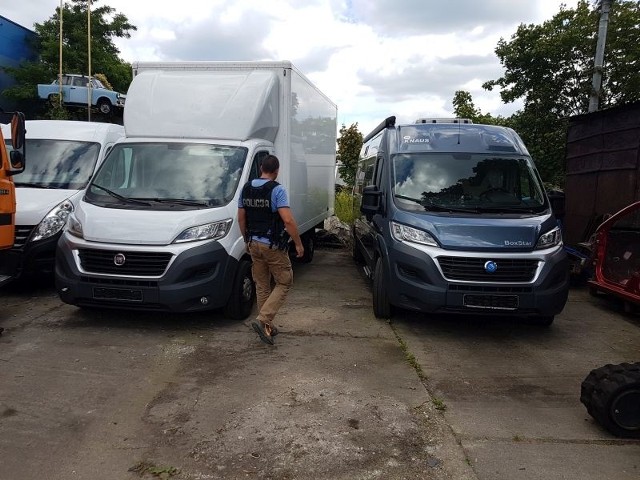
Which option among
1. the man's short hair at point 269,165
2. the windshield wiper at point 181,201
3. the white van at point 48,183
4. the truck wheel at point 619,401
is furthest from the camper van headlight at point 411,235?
the white van at point 48,183

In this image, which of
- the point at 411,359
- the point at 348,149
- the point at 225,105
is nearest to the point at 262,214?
the point at 411,359

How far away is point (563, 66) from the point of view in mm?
15922

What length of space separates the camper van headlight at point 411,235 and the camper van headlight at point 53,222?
14.2ft

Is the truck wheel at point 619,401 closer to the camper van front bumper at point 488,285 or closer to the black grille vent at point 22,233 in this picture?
the camper van front bumper at point 488,285

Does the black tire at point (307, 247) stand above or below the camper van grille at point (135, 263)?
below

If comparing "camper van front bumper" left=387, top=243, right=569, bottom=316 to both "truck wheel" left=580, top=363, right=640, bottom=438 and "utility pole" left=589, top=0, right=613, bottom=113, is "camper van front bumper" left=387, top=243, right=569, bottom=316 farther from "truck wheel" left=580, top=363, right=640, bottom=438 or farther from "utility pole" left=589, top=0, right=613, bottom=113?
"utility pole" left=589, top=0, right=613, bottom=113

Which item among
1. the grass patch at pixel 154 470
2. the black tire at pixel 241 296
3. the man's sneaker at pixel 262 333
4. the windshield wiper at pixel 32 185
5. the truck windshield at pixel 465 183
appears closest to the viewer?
the grass patch at pixel 154 470

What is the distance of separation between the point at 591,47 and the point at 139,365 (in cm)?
1618

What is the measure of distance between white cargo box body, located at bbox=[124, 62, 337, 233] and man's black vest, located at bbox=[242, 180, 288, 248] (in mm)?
1215

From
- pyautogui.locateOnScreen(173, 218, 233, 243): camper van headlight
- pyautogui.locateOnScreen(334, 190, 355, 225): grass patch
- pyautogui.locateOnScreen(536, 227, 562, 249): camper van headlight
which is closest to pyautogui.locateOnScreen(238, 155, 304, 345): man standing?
pyautogui.locateOnScreen(173, 218, 233, 243): camper van headlight

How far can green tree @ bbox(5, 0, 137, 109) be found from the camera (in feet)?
81.8

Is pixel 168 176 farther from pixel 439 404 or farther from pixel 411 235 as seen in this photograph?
pixel 439 404

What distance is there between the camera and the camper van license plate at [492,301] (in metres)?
5.39

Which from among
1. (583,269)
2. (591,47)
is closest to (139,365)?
(583,269)
